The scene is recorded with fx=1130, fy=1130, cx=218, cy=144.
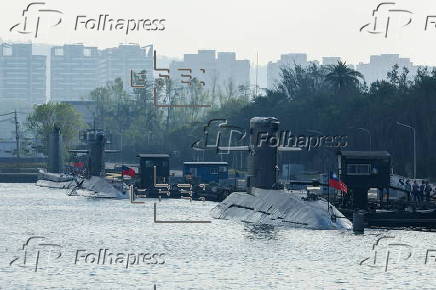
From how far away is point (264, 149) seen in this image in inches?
3981

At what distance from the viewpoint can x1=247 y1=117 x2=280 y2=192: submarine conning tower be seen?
101 metres

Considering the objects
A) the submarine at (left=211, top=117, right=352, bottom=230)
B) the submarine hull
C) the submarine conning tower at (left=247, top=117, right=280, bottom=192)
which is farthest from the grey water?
the submarine conning tower at (left=247, top=117, right=280, bottom=192)

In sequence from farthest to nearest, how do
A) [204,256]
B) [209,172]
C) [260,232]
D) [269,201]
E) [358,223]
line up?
[209,172] → [269,201] → [260,232] → [358,223] → [204,256]

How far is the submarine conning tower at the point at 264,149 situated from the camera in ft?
331

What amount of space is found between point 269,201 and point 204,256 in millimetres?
20994

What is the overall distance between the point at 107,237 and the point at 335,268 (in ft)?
87.3

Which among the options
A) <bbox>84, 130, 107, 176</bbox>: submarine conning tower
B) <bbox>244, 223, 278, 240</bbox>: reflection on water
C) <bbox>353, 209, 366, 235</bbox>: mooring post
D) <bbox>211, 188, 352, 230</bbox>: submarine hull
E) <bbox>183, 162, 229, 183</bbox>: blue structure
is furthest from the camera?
<bbox>183, 162, 229, 183</bbox>: blue structure

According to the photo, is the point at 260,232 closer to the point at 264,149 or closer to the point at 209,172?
the point at 264,149

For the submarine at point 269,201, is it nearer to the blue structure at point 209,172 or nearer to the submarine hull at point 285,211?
the submarine hull at point 285,211

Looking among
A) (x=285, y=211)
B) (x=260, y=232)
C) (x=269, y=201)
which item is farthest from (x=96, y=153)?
(x=285, y=211)

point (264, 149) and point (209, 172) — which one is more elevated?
point (264, 149)

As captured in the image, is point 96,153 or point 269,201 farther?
point 96,153

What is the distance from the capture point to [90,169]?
564ft

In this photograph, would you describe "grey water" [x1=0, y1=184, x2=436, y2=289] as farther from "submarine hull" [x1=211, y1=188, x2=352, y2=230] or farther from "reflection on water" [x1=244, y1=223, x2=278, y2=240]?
"submarine hull" [x1=211, y1=188, x2=352, y2=230]
